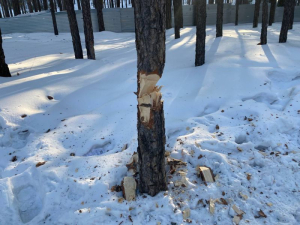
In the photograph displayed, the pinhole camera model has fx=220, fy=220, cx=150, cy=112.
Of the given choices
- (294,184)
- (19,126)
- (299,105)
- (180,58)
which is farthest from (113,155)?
(180,58)

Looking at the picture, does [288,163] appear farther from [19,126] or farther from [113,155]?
[19,126]

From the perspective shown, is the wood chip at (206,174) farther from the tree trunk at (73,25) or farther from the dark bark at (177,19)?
the dark bark at (177,19)

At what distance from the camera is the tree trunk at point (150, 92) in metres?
2.00

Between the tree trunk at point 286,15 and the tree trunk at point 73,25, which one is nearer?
the tree trunk at point 73,25

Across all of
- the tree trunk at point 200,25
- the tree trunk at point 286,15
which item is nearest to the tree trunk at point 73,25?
the tree trunk at point 200,25

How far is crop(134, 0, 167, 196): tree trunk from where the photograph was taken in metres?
2.00

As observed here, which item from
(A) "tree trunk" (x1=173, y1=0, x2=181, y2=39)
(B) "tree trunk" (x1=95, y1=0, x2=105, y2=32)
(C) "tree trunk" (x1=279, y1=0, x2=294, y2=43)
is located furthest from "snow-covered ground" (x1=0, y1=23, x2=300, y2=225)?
(B) "tree trunk" (x1=95, y1=0, x2=105, y2=32)

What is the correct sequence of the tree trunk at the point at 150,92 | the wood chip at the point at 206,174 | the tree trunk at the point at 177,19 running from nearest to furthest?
1. the tree trunk at the point at 150,92
2. the wood chip at the point at 206,174
3. the tree trunk at the point at 177,19

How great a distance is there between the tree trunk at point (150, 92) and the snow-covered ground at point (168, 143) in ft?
0.83

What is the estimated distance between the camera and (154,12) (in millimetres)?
1975

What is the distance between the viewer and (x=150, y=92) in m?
2.22

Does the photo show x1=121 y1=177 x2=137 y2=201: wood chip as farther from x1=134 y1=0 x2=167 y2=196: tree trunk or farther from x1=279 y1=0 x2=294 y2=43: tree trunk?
x1=279 y1=0 x2=294 y2=43: tree trunk

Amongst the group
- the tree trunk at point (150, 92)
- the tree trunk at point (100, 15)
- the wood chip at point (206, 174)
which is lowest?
the wood chip at point (206, 174)

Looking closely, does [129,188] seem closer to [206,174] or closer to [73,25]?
[206,174]
